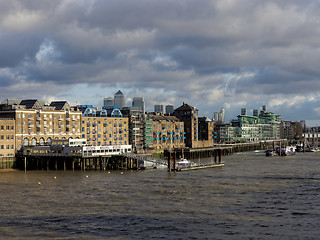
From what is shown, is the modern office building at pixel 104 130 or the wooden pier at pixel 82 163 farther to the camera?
the modern office building at pixel 104 130

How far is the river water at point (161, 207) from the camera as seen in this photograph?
5650 cm

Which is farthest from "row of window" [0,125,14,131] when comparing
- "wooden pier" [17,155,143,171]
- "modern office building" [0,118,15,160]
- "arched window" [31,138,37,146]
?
"wooden pier" [17,155,143,171]

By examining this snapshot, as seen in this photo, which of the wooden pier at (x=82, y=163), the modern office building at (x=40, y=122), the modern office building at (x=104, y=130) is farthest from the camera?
the modern office building at (x=104, y=130)

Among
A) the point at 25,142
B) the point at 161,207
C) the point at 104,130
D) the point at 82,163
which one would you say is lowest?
the point at 161,207

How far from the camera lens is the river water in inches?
2224

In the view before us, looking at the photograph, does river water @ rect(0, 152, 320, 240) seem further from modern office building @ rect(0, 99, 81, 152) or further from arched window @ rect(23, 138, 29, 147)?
modern office building @ rect(0, 99, 81, 152)

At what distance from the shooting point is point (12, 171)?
5285 inches

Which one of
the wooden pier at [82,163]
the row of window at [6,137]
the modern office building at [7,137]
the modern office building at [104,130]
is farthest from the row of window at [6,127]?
the modern office building at [104,130]

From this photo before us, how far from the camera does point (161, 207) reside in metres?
71.4

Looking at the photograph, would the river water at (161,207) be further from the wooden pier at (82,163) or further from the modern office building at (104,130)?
the modern office building at (104,130)

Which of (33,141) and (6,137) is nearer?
(6,137)

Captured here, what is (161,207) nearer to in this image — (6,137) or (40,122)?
(6,137)

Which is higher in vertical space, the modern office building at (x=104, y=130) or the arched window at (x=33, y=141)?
the modern office building at (x=104, y=130)

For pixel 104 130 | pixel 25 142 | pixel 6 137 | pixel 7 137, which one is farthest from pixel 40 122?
pixel 104 130
